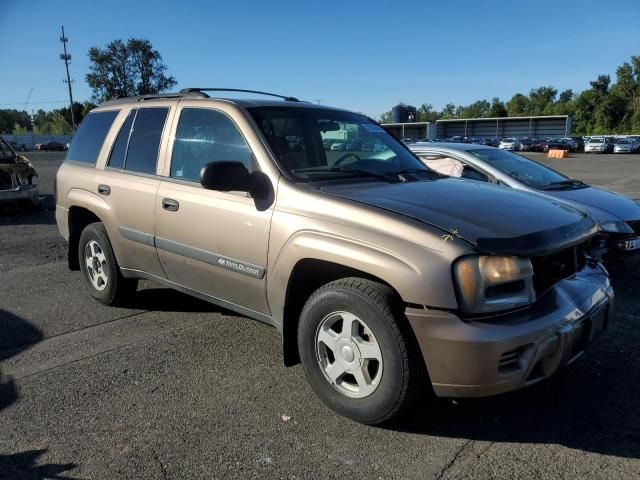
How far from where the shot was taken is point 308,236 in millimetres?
3055

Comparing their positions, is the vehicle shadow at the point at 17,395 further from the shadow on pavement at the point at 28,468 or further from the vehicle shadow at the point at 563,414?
the vehicle shadow at the point at 563,414

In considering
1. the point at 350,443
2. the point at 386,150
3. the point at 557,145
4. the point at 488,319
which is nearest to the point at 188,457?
the point at 350,443

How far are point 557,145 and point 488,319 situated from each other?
56117 mm

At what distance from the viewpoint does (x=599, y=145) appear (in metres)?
49.6

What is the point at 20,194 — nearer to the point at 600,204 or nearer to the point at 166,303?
the point at 166,303

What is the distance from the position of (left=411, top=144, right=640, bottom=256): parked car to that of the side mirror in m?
3.77

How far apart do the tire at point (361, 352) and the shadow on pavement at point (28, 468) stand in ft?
4.50

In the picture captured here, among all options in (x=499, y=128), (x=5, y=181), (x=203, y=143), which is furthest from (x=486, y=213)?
(x=499, y=128)

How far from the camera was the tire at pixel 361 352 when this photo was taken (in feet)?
8.86

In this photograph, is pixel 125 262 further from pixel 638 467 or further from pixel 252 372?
pixel 638 467

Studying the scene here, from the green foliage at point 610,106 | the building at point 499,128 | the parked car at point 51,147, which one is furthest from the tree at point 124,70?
the green foliage at point 610,106

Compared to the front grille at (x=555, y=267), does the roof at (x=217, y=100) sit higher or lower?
higher

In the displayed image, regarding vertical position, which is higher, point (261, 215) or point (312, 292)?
point (261, 215)

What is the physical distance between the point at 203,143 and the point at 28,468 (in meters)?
2.30
